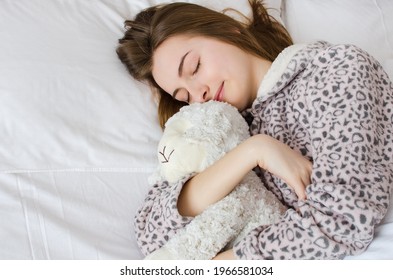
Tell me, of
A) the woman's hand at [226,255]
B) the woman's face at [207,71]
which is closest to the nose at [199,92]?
the woman's face at [207,71]

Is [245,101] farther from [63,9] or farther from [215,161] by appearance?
[63,9]

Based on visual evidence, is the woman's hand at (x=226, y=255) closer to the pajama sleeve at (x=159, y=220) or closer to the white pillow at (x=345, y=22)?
Result: the pajama sleeve at (x=159, y=220)

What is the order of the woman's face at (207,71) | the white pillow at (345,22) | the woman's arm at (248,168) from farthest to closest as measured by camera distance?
the white pillow at (345,22) < the woman's face at (207,71) < the woman's arm at (248,168)

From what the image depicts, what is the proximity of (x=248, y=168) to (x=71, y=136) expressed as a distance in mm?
420

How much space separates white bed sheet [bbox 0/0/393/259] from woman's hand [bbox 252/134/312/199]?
0.51 feet

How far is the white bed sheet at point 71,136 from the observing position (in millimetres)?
1053

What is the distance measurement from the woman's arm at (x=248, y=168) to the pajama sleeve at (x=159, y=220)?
0.04m

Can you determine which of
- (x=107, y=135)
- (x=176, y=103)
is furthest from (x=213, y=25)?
(x=107, y=135)

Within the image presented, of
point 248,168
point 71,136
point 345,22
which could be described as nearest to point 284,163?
point 248,168

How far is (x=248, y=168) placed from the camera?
1.02 m

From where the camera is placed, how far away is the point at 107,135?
4.06 ft

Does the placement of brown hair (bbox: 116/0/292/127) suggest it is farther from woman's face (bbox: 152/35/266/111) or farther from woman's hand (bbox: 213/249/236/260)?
woman's hand (bbox: 213/249/236/260)

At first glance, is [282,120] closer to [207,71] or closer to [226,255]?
[207,71]

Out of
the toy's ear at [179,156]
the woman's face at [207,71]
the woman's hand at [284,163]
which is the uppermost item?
the woman's face at [207,71]
